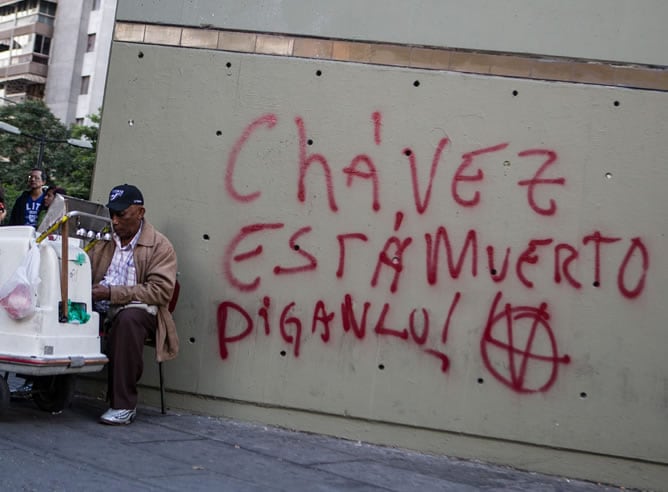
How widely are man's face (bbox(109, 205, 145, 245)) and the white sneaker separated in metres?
1.13

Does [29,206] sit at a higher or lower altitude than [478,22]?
lower

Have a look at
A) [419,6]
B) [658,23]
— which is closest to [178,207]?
[419,6]

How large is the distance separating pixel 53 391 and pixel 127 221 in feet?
4.01

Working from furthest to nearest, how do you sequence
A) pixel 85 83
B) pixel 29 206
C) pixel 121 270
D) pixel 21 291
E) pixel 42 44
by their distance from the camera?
pixel 42 44 → pixel 85 83 → pixel 29 206 → pixel 121 270 → pixel 21 291

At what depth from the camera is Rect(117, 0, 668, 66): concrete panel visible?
19.6 ft

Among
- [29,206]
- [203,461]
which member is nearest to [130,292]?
[203,461]

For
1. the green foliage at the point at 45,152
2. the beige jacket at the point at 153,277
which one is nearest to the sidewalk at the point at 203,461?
the beige jacket at the point at 153,277

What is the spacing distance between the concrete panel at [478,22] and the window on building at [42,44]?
59.3 m

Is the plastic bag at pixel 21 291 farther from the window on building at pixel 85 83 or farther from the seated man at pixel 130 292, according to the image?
the window on building at pixel 85 83

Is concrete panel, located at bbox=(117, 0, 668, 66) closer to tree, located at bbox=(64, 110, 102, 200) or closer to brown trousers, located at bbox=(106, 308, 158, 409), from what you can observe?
brown trousers, located at bbox=(106, 308, 158, 409)

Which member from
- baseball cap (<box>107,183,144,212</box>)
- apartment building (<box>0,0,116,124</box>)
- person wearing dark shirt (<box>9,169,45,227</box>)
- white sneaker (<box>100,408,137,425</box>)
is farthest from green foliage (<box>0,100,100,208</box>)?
white sneaker (<box>100,408,137,425</box>)

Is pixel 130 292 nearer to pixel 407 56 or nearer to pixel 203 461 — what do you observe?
pixel 203 461

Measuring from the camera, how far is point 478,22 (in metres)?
6.15

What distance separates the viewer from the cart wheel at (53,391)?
5.89m
